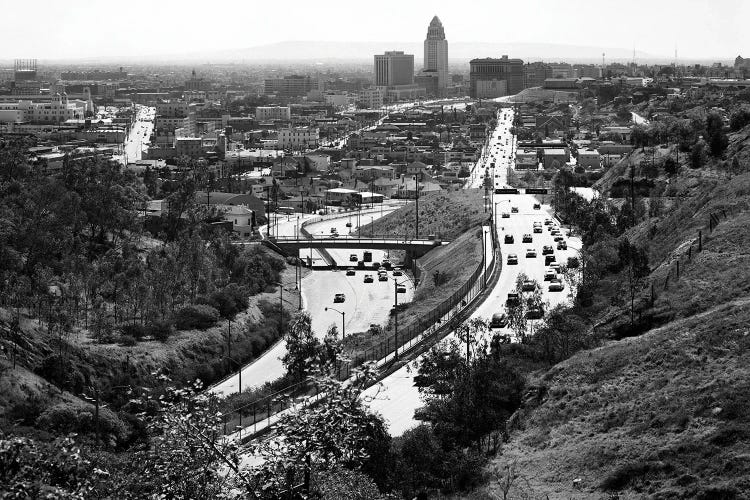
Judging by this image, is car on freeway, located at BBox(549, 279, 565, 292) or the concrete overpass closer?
car on freeway, located at BBox(549, 279, 565, 292)

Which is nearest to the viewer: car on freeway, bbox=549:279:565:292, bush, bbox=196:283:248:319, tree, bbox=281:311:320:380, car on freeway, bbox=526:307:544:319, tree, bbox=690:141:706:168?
tree, bbox=281:311:320:380

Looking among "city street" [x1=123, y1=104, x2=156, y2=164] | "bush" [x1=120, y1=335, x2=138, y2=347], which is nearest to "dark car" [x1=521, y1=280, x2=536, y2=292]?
"bush" [x1=120, y1=335, x2=138, y2=347]

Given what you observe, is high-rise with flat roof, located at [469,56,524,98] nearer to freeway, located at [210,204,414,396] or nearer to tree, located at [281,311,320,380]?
freeway, located at [210,204,414,396]

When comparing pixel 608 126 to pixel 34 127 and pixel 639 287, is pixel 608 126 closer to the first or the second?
pixel 34 127

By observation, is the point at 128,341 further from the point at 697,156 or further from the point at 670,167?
A: the point at 670,167

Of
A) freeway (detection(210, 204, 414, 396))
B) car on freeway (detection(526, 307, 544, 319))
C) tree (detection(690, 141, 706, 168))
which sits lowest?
freeway (detection(210, 204, 414, 396))

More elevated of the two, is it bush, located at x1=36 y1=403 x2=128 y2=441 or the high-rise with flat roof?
the high-rise with flat roof

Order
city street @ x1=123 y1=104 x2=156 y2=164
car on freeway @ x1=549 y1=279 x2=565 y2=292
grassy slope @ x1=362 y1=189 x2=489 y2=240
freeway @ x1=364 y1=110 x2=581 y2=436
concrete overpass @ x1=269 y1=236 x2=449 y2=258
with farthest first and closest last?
1. city street @ x1=123 y1=104 x2=156 y2=164
2. grassy slope @ x1=362 y1=189 x2=489 y2=240
3. concrete overpass @ x1=269 y1=236 x2=449 y2=258
4. car on freeway @ x1=549 y1=279 x2=565 y2=292
5. freeway @ x1=364 y1=110 x2=581 y2=436
